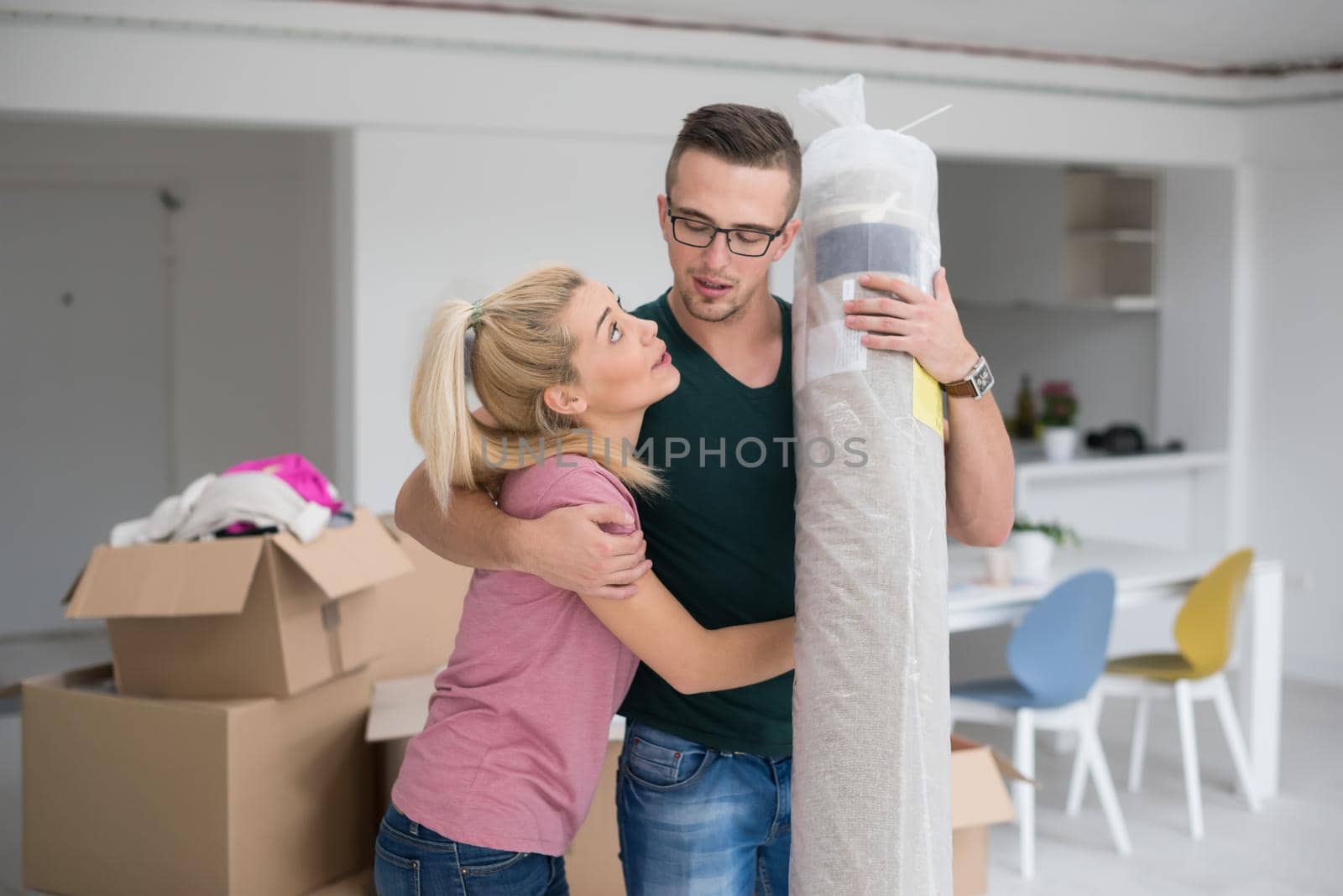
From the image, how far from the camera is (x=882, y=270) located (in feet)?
4.93

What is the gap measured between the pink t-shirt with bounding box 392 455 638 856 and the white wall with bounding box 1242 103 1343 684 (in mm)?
5240

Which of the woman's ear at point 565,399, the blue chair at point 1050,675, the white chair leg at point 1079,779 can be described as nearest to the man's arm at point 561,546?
the woman's ear at point 565,399

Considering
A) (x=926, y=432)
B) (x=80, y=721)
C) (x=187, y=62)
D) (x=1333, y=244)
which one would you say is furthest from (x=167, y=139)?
(x=926, y=432)

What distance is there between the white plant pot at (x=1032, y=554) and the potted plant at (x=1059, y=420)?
6.46ft

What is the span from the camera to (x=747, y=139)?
1.55 m

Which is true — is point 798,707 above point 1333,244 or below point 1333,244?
below

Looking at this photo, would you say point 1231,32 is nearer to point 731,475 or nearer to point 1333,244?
→ point 1333,244

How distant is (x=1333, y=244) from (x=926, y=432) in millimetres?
5105

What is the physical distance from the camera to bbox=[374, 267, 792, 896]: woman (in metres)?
1.50

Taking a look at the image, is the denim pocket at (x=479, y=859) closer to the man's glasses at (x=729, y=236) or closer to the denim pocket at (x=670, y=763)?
the denim pocket at (x=670, y=763)

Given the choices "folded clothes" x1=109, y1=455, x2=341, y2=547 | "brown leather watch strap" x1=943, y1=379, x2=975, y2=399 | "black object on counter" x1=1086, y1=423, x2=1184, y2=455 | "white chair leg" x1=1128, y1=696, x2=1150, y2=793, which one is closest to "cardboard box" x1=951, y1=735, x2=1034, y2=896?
"brown leather watch strap" x1=943, y1=379, x2=975, y2=399

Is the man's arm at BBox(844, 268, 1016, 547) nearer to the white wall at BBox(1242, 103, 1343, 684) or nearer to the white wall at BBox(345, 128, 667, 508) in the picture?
the white wall at BBox(345, 128, 667, 508)

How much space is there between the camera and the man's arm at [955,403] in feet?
4.86

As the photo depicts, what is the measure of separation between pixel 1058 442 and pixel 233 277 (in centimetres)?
417
